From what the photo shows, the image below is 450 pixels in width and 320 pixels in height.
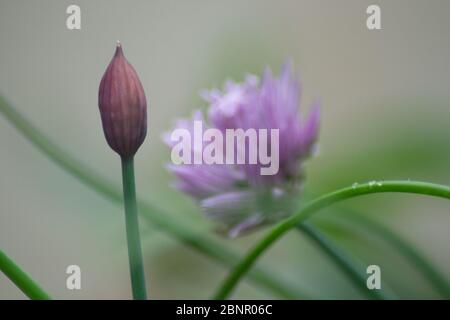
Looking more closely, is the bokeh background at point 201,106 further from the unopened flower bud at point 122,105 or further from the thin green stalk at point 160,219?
the unopened flower bud at point 122,105

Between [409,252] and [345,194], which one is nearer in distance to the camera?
[345,194]

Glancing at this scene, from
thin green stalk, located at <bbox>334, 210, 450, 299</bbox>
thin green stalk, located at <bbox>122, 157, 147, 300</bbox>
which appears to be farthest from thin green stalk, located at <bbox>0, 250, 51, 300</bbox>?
thin green stalk, located at <bbox>334, 210, 450, 299</bbox>

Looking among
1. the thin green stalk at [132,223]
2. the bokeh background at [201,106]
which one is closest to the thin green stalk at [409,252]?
the bokeh background at [201,106]

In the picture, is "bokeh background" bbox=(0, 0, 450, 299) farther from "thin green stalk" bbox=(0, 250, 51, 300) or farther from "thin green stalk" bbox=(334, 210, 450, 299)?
"thin green stalk" bbox=(0, 250, 51, 300)

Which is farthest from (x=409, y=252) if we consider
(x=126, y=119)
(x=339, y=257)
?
(x=126, y=119)

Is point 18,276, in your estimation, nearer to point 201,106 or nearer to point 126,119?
point 126,119

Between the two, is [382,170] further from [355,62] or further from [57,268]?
[57,268]
